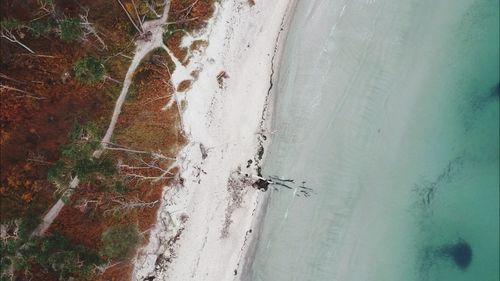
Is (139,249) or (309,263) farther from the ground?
(309,263)

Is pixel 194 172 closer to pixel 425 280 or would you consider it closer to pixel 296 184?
pixel 296 184

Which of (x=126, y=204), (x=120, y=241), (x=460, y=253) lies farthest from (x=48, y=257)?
(x=460, y=253)

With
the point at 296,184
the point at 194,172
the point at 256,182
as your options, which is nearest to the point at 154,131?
the point at 194,172

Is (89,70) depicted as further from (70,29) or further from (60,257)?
(60,257)

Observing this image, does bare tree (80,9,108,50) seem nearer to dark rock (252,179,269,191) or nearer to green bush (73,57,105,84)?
green bush (73,57,105,84)

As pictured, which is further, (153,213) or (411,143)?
(411,143)

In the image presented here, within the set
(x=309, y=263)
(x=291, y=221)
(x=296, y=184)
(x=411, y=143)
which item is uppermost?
(x=411, y=143)
